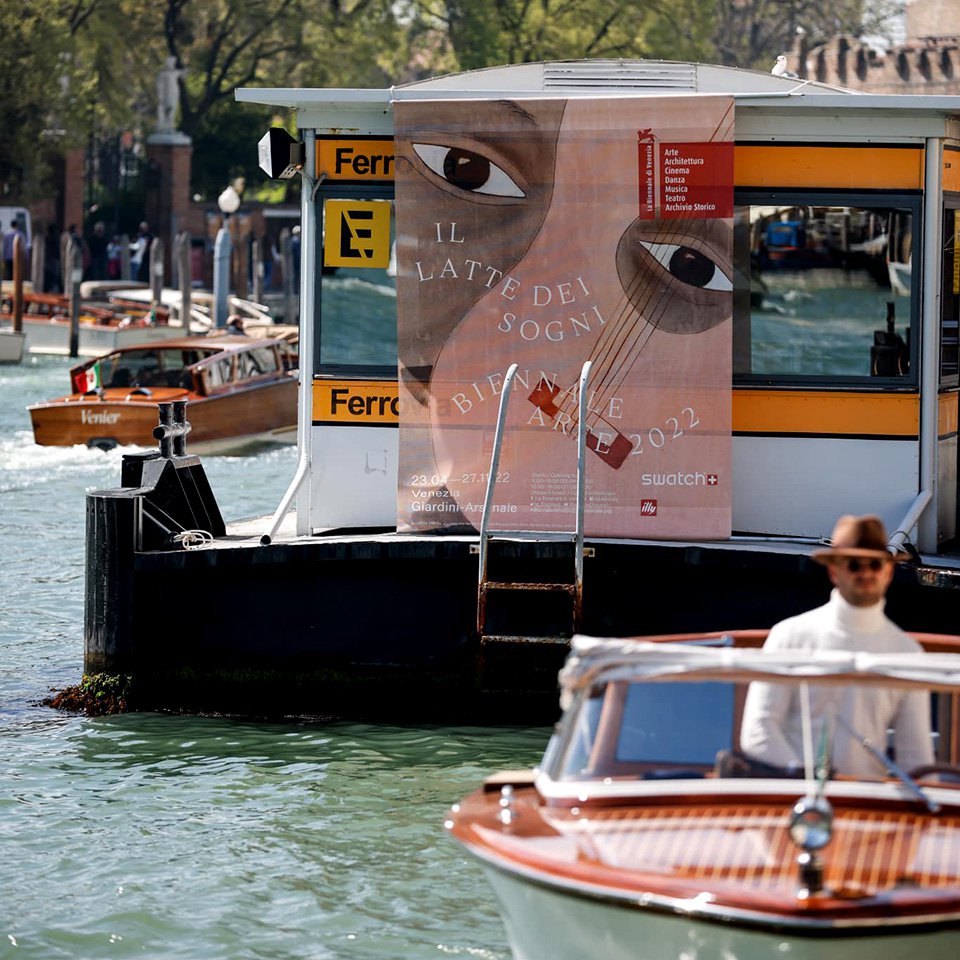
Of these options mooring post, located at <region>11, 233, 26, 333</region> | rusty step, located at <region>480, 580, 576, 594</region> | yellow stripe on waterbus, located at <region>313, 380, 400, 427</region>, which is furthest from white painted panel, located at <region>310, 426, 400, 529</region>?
mooring post, located at <region>11, 233, 26, 333</region>

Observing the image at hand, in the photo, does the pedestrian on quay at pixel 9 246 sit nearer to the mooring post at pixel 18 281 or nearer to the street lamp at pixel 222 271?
the mooring post at pixel 18 281

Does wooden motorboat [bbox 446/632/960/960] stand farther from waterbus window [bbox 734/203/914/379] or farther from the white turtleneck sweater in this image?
waterbus window [bbox 734/203/914/379]

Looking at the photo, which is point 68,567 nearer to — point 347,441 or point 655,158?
point 347,441

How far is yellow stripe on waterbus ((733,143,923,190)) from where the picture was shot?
10242 millimetres

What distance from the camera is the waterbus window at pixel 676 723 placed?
6.03m

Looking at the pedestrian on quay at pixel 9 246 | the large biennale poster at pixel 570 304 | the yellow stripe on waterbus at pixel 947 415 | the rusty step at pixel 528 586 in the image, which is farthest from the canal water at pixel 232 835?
the pedestrian on quay at pixel 9 246

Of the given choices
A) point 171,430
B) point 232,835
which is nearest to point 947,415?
point 171,430

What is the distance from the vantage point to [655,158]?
1017cm

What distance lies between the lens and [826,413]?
409 inches

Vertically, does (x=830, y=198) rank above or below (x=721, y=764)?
above

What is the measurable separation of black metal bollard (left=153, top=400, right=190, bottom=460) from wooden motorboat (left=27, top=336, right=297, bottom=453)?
47.4ft

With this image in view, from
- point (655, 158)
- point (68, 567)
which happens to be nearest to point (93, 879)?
point (655, 158)

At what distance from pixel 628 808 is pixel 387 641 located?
456 centimetres

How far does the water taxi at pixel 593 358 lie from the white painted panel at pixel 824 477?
1 centimetres
